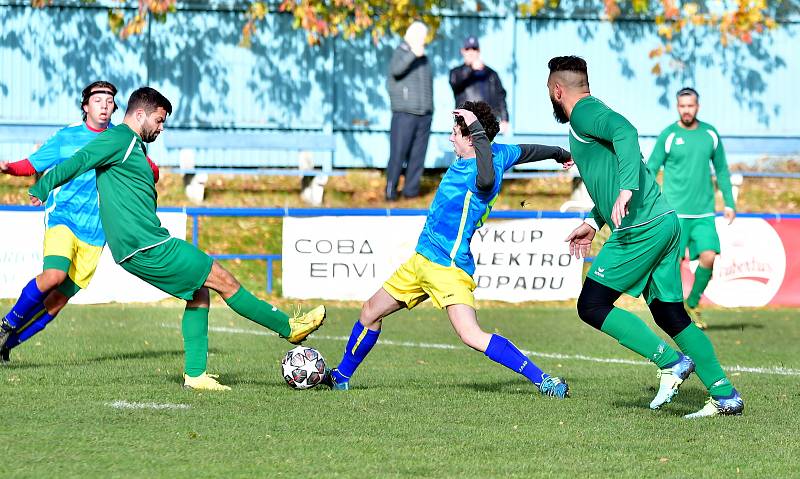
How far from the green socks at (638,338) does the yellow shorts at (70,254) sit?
3.69m

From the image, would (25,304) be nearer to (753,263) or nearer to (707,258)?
(707,258)

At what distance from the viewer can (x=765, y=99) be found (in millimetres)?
23062

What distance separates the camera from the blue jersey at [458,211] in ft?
26.8

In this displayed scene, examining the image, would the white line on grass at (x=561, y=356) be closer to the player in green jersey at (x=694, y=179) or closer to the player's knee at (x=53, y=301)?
the player in green jersey at (x=694, y=179)

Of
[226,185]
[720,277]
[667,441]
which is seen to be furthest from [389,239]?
[667,441]

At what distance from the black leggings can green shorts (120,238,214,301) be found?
2199 millimetres

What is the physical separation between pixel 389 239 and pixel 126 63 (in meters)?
7.56

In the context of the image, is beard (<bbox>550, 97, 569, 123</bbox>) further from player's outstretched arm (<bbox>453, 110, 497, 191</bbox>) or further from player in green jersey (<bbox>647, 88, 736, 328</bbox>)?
player in green jersey (<bbox>647, 88, 736, 328</bbox>)

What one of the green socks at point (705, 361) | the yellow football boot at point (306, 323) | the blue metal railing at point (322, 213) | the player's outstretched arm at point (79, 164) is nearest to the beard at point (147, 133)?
the player's outstretched arm at point (79, 164)

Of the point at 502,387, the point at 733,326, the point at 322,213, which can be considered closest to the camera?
the point at 502,387

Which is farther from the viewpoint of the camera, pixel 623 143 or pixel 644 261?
pixel 644 261

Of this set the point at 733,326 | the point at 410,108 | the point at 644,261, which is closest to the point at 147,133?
the point at 644,261

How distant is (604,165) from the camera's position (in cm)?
757

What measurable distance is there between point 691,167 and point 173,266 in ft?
20.0
